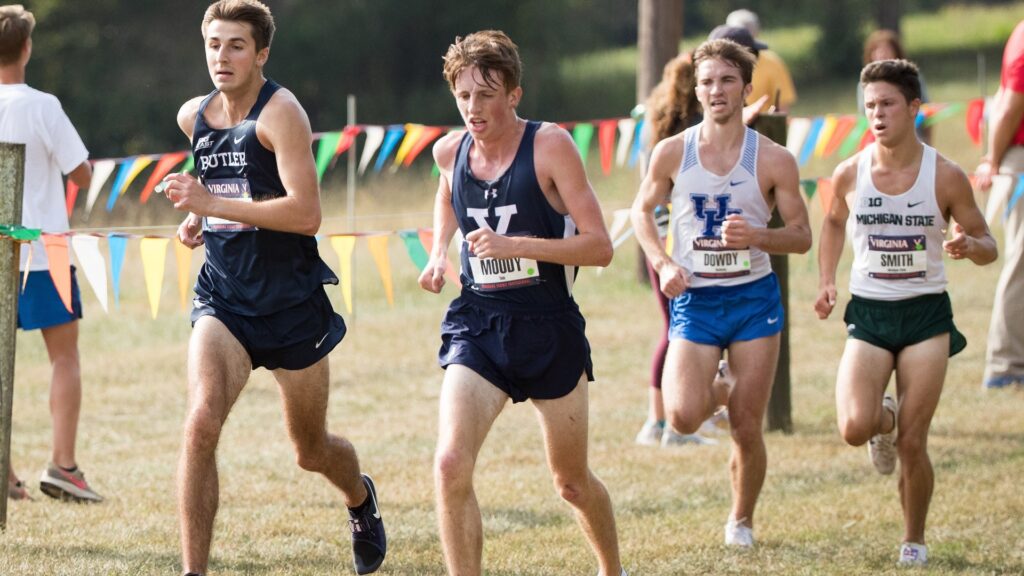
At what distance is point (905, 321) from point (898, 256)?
0.26m

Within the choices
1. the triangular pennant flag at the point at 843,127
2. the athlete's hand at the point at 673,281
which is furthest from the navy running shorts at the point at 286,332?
the triangular pennant flag at the point at 843,127

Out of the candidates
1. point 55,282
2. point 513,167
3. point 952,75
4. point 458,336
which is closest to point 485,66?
point 513,167

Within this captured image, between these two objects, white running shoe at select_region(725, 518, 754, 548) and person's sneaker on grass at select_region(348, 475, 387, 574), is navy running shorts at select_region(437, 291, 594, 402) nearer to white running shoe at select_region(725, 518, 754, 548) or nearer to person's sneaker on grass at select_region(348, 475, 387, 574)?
person's sneaker on grass at select_region(348, 475, 387, 574)

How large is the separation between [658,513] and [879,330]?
149 centimetres

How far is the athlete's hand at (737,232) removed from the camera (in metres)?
5.69

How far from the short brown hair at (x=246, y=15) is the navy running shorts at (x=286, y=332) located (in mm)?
907

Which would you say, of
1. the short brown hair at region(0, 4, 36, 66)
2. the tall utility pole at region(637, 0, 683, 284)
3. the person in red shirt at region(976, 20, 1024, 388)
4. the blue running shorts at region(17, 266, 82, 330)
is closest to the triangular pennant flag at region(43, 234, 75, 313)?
the blue running shorts at region(17, 266, 82, 330)

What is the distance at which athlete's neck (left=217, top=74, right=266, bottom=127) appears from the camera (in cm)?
514

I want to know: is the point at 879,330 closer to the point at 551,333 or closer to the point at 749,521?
the point at 749,521

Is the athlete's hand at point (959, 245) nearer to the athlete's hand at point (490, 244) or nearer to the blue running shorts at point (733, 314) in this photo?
the blue running shorts at point (733, 314)

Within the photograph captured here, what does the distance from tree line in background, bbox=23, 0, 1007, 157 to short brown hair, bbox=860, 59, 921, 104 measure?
26.9 metres

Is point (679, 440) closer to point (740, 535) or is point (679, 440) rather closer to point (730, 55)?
point (740, 535)

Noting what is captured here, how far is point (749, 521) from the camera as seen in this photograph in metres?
6.11

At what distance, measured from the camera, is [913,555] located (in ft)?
19.1
